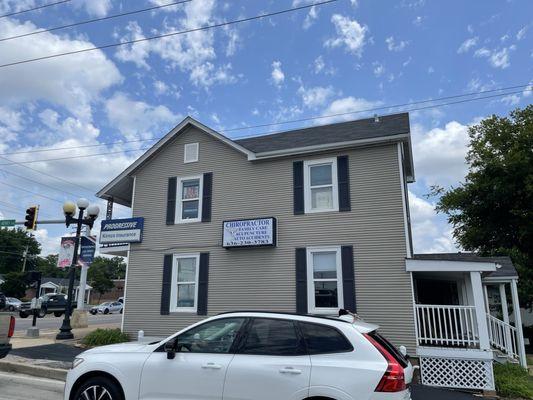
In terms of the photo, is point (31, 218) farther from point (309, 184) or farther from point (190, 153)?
point (309, 184)

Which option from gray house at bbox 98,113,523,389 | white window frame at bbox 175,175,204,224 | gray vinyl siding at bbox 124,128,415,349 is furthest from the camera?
white window frame at bbox 175,175,204,224

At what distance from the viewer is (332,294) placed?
12.3 meters

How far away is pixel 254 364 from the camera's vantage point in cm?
486

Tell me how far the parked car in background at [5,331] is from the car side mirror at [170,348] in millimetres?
5091

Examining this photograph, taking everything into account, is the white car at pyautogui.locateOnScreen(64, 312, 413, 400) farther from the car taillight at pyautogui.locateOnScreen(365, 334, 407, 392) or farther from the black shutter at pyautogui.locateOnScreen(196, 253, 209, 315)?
the black shutter at pyautogui.locateOnScreen(196, 253, 209, 315)

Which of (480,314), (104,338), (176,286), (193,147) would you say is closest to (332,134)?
(193,147)

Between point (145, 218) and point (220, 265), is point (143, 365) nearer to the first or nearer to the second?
point (220, 265)

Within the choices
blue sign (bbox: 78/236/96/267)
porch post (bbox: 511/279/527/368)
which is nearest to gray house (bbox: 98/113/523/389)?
porch post (bbox: 511/279/527/368)

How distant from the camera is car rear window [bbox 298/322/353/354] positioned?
15.6ft

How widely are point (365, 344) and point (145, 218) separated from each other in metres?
11.9

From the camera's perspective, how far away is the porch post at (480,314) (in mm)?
10172

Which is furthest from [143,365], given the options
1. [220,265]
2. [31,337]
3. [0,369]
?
[31,337]

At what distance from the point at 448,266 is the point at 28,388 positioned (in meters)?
9.93

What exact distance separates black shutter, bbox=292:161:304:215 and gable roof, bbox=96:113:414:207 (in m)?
0.45
